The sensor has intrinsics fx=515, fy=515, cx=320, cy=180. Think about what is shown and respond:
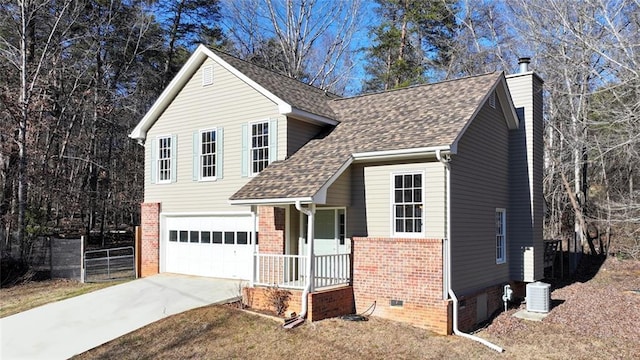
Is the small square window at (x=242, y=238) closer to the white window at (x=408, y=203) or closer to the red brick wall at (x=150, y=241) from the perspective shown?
the red brick wall at (x=150, y=241)

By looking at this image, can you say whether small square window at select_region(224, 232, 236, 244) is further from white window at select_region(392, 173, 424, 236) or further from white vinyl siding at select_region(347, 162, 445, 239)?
white window at select_region(392, 173, 424, 236)

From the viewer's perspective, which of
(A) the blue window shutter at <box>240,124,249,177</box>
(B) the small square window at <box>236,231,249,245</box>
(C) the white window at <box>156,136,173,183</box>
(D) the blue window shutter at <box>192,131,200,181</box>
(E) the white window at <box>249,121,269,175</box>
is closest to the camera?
(E) the white window at <box>249,121,269,175</box>

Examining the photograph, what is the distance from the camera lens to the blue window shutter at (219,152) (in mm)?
16469

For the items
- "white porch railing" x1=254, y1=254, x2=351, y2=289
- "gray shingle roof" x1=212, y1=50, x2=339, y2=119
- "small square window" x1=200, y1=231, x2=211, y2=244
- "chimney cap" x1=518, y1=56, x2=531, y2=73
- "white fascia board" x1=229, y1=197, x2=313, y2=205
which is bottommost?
"white porch railing" x1=254, y1=254, x2=351, y2=289

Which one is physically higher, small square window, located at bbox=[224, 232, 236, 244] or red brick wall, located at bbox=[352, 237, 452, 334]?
small square window, located at bbox=[224, 232, 236, 244]

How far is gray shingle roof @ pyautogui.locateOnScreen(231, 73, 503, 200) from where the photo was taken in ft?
41.2

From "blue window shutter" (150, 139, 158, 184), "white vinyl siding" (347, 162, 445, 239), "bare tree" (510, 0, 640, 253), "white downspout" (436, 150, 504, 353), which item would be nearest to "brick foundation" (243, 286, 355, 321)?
"white vinyl siding" (347, 162, 445, 239)

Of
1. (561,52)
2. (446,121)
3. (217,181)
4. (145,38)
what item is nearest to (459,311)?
(446,121)

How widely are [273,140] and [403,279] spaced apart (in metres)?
5.73

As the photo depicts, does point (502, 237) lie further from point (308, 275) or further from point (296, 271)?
point (308, 275)

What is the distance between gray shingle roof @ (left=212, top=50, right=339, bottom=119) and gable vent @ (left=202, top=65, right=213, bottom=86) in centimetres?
66

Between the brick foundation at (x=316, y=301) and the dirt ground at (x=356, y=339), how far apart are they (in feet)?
1.02

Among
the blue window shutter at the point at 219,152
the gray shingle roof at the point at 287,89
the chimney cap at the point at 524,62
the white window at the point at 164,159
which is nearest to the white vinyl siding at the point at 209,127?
the blue window shutter at the point at 219,152

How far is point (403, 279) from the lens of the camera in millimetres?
12180
